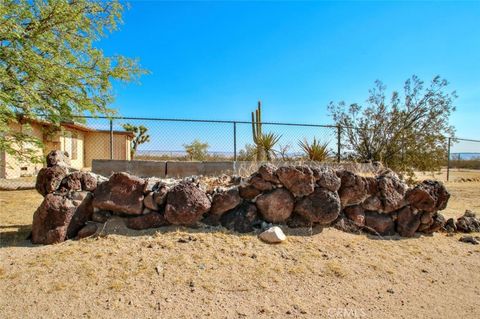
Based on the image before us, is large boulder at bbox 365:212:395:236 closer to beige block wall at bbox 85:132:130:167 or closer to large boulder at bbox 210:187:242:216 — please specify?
large boulder at bbox 210:187:242:216

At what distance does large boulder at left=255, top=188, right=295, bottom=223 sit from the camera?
370 centimetres

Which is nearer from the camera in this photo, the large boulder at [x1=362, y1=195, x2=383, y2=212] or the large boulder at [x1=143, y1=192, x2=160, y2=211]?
the large boulder at [x1=143, y1=192, x2=160, y2=211]

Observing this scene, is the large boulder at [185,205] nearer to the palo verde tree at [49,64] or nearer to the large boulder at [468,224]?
the palo verde tree at [49,64]

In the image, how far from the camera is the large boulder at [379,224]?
3943 millimetres

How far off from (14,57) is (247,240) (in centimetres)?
400

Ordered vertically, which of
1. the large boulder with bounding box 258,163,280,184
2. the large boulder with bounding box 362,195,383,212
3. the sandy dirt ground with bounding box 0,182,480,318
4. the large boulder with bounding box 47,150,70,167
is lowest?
the sandy dirt ground with bounding box 0,182,480,318

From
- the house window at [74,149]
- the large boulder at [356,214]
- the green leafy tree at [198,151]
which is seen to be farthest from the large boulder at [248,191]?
the house window at [74,149]

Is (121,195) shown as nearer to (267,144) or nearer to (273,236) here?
(273,236)

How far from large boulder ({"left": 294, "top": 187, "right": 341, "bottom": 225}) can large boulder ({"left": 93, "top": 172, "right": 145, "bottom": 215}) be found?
2.07m

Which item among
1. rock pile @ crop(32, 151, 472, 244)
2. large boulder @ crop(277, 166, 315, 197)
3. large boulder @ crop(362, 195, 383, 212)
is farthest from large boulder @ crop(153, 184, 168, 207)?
large boulder @ crop(362, 195, 383, 212)

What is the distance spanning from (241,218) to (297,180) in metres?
0.89

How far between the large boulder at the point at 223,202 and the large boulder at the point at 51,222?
5.67 ft

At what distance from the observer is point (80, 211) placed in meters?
3.43

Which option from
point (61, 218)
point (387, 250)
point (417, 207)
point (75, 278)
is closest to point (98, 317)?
point (75, 278)
